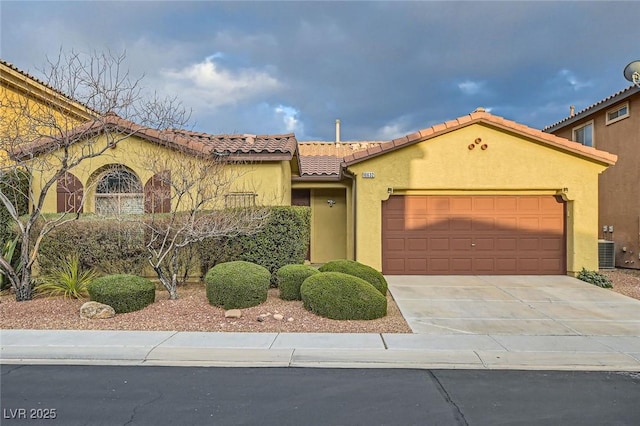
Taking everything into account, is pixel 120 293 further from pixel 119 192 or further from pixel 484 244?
pixel 484 244

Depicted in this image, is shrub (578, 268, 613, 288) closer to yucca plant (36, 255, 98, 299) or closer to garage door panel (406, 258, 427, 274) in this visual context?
garage door panel (406, 258, 427, 274)

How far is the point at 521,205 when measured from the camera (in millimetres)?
12938

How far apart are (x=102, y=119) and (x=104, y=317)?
4.43m

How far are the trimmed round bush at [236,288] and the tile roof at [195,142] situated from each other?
3.94 m

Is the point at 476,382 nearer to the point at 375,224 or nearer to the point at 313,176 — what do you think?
the point at 375,224

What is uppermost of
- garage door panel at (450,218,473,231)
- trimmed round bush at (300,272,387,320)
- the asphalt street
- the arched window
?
the arched window

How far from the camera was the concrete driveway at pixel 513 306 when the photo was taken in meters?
7.46

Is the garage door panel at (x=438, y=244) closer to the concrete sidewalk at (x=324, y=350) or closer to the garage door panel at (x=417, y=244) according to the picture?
the garage door panel at (x=417, y=244)

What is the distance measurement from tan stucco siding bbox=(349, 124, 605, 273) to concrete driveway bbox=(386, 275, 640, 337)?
1287 mm

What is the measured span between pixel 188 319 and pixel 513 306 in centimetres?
657

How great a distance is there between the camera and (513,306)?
909 cm

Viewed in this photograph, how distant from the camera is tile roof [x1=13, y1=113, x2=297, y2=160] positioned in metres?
10.2

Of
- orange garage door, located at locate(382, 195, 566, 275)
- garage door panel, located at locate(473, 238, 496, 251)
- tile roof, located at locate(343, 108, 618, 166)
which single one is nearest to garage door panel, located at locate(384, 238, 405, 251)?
orange garage door, located at locate(382, 195, 566, 275)

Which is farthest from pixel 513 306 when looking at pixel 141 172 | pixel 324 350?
pixel 141 172
